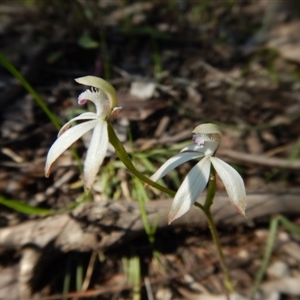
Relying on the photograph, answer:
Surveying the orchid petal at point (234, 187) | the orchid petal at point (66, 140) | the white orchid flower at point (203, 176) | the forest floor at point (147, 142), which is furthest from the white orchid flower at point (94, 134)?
the forest floor at point (147, 142)

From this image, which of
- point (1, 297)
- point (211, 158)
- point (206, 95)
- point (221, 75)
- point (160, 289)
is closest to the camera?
point (211, 158)

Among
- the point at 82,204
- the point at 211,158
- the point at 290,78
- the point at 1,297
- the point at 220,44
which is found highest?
the point at 220,44

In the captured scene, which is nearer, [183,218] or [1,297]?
[1,297]

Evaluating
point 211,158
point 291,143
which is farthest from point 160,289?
point 291,143

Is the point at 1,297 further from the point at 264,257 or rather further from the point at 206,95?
the point at 206,95

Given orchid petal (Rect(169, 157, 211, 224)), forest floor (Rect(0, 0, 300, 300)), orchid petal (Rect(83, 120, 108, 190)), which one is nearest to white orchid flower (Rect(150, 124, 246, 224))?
orchid petal (Rect(169, 157, 211, 224))

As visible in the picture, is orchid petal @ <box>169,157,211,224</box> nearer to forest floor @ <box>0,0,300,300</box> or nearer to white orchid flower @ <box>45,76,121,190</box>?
white orchid flower @ <box>45,76,121,190</box>
